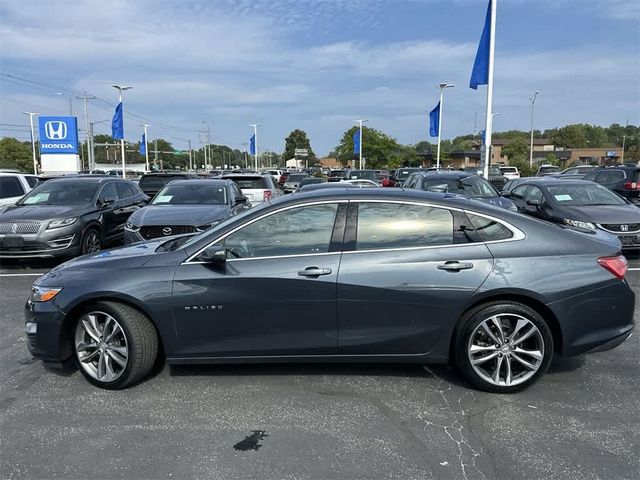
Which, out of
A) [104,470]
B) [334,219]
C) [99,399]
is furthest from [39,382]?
[334,219]

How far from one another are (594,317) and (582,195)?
7.06 m

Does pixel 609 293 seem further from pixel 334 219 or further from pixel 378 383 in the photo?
pixel 334 219

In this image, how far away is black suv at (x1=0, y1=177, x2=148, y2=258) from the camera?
8602 millimetres

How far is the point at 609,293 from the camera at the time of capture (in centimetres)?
379

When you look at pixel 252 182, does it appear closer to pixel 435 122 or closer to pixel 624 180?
pixel 624 180

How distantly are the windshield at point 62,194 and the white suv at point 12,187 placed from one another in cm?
223

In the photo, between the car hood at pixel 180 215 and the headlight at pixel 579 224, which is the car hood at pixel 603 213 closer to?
the headlight at pixel 579 224

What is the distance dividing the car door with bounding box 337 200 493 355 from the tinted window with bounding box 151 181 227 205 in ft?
20.8

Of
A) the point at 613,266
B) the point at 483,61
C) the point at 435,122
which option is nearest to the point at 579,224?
the point at 613,266

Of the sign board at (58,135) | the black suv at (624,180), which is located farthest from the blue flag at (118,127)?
the black suv at (624,180)

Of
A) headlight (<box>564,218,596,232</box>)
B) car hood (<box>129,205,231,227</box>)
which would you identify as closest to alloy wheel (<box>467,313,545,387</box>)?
car hood (<box>129,205,231,227</box>)

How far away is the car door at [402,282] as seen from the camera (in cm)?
369

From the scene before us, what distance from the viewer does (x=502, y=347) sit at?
377 centimetres

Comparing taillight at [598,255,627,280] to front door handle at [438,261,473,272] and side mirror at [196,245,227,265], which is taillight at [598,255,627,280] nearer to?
front door handle at [438,261,473,272]
